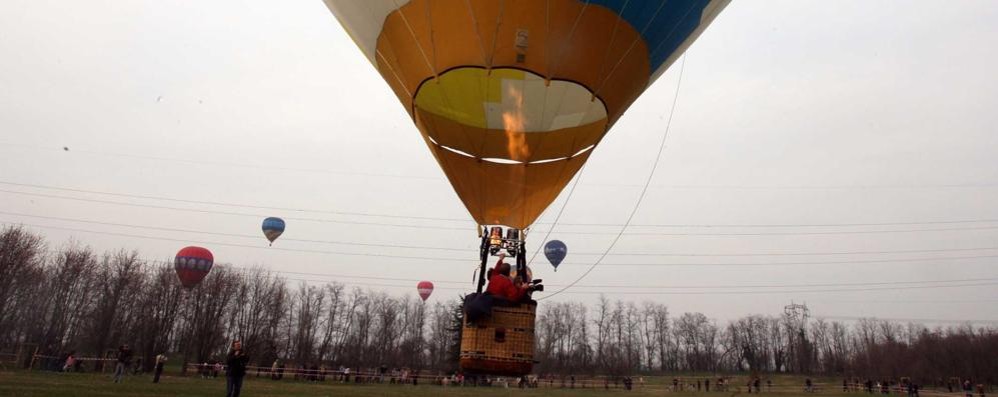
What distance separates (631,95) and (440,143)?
2.34 meters

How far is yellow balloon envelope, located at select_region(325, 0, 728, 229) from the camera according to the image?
5.85 m

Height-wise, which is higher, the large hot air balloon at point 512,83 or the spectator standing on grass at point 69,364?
the large hot air balloon at point 512,83

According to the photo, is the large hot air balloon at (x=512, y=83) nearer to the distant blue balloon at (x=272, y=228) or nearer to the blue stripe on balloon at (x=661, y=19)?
the blue stripe on balloon at (x=661, y=19)

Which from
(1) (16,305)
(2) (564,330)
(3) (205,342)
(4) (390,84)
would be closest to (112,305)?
(1) (16,305)

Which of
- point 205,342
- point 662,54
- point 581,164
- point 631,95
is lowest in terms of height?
point 205,342

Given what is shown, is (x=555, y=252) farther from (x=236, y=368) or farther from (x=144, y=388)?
(x=236, y=368)

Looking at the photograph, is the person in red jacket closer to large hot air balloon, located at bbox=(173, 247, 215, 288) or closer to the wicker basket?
the wicker basket

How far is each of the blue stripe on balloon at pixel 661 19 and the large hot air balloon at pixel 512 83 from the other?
0.01 m

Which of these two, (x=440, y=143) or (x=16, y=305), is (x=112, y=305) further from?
(x=440, y=143)

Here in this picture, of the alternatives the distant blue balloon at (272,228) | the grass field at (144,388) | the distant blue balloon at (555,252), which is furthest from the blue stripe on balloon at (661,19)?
the distant blue balloon at (272,228)

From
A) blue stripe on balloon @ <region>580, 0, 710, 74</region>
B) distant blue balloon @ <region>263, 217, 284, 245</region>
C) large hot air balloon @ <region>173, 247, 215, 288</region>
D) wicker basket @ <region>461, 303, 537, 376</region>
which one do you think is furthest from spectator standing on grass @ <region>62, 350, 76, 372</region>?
blue stripe on balloon @ <region>580, 0, 710, 74</region>

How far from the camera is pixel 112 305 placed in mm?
37625

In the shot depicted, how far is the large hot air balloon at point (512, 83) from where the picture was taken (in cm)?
575

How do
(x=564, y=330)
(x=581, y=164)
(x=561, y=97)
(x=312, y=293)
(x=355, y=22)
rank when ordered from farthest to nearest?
1. (x=564, y=330)
2. (x=312, y=293)
3. (x=581, y=164)
4. (x=355, y=22)
5. (x=561, y=97)
